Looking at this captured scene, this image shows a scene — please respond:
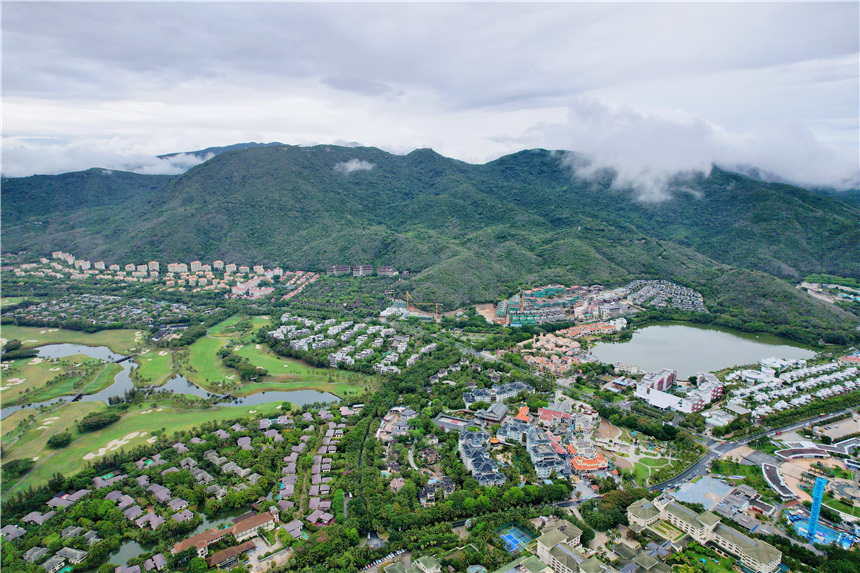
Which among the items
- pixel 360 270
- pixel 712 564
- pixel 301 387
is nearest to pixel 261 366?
pixel 301 387

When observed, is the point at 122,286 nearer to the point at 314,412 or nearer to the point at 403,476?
the point at 314,412

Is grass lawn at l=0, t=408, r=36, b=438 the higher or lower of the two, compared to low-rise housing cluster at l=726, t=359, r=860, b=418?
higher

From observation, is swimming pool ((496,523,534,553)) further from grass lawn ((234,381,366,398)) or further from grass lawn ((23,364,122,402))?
grass lawn ((23,364,122,402))

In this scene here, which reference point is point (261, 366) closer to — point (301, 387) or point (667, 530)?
point (301, 387)

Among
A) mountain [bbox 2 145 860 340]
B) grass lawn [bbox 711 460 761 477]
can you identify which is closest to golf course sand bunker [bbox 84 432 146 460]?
mountain [bbox 2 145 860 340]

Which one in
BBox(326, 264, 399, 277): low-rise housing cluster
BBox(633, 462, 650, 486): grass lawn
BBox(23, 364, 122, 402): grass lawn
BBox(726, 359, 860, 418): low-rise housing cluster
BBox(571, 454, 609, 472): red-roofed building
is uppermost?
BBox(326, 264, 399, 277): low-rise housing cluster

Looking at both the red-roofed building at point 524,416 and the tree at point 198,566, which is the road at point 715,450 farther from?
the tree at point 198,566
